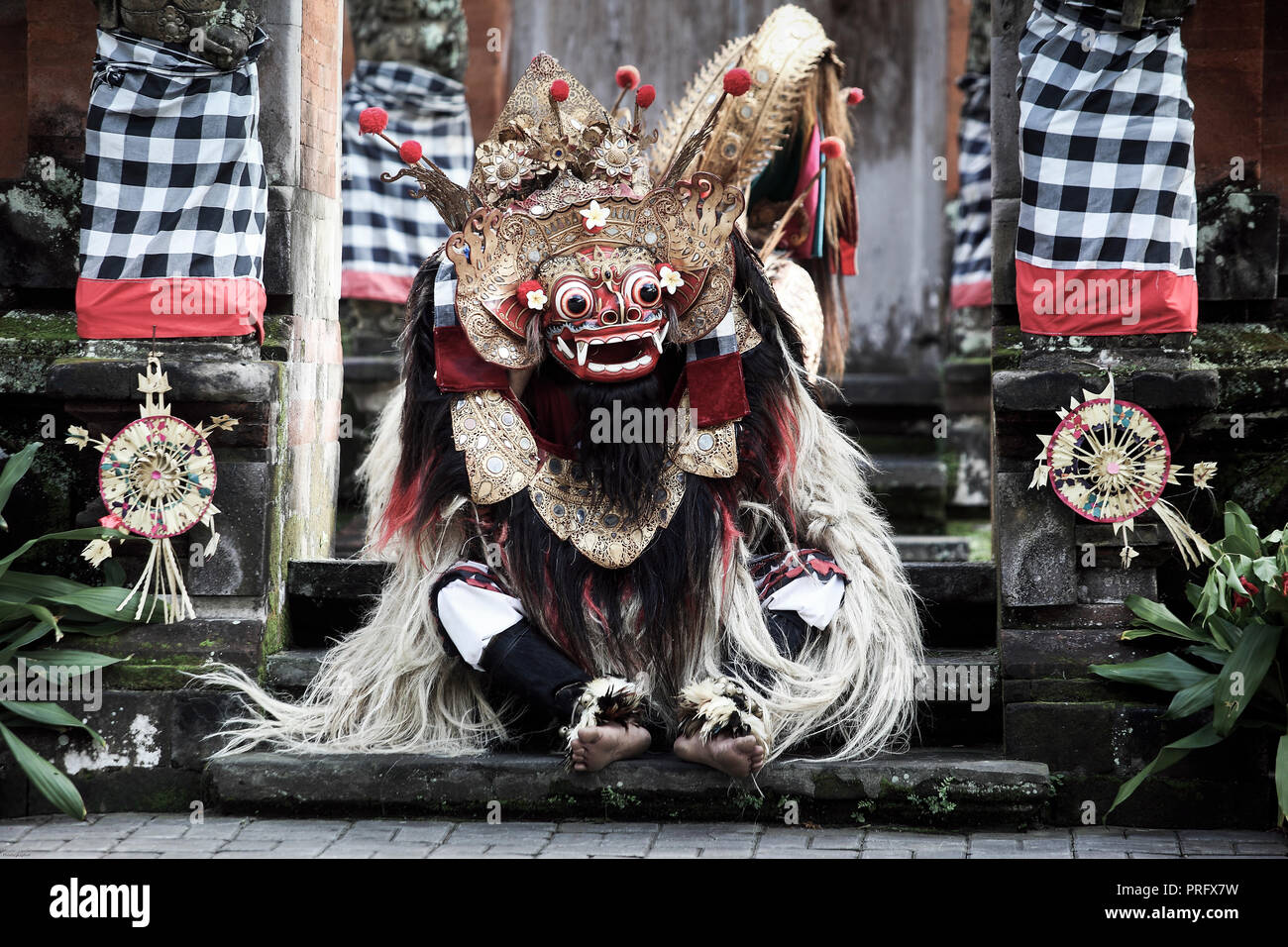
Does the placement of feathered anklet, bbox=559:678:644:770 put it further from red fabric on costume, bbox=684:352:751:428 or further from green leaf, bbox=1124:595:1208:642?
green leaf, bbox=1124:595:1208:642

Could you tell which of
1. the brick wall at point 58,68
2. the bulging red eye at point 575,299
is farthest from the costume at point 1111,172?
the brick wall at point 58,68

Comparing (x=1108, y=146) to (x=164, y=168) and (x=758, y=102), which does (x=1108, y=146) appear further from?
(x=164, y=168)

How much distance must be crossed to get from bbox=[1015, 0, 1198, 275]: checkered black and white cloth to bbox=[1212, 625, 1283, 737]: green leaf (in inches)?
39.6

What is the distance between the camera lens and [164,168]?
14.9ft

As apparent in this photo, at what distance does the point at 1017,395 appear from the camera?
13.8 ft

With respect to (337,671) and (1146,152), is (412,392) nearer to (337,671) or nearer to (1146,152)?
(337,671)

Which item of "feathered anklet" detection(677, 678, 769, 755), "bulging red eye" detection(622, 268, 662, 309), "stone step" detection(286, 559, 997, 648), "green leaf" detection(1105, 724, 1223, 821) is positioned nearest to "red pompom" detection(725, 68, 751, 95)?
"bulging red eye" detection(622, 268, 662, 309)

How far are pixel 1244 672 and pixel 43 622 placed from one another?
122 inches

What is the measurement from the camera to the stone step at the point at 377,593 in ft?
15.1

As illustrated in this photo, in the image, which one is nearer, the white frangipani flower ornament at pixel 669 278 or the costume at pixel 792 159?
the white frangipani flower ornament at pixel 669 278

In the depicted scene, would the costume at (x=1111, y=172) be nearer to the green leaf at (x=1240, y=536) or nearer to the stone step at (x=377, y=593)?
the green leaf at (x=1240, y=536)

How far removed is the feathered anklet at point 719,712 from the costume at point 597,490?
0.04 metres

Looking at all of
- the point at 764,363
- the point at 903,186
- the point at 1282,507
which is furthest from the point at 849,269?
the point at 903,186

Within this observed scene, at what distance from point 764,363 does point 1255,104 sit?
1628 millimetres
